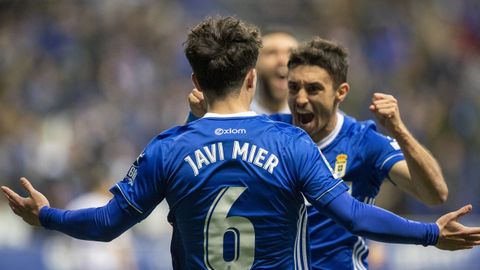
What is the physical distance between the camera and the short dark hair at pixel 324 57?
19.2ft

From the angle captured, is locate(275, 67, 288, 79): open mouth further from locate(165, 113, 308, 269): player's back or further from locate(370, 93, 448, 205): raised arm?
locate(165, 113, 308, 269): player's back

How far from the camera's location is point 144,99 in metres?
15.8

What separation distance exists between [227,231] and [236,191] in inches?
7.3

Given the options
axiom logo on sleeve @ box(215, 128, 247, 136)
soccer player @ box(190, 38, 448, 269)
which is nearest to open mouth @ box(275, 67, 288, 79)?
soccer player @ box(190, 38, 448, 269)

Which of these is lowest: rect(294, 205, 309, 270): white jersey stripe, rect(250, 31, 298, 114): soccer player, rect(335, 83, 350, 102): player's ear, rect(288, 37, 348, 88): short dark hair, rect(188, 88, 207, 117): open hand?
rect(294, 205, 309, 270): white jersey stripe

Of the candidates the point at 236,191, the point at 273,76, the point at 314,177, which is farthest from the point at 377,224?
the point at 273,76

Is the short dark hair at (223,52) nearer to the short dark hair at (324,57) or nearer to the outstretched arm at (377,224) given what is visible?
the outstretched arm at (377,224)

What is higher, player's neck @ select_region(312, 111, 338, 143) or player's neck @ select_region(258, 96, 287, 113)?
player's neck @ select_region(258, 96, 287, 113)

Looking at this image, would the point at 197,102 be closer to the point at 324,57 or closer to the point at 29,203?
the point at 324,57

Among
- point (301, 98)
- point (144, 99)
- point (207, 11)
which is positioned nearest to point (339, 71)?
point (301, 98)

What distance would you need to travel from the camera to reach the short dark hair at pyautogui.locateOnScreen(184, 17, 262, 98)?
4527mm

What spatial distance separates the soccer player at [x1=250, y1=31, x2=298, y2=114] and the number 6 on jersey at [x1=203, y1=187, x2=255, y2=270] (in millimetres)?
2941

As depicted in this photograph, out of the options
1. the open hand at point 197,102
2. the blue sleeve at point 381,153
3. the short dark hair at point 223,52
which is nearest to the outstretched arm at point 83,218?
Result: the short dark hair at point 223,52

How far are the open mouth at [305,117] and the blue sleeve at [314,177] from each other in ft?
4.39
